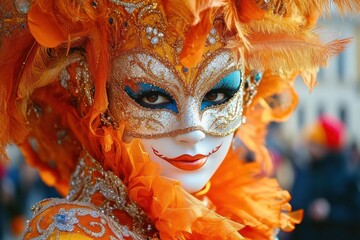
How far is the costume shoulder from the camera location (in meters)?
2.27

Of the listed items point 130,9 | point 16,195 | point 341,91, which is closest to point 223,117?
A: point 130,9

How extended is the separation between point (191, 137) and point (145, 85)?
194 mm

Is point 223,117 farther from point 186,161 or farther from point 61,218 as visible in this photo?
point 61,218

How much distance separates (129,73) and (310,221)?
358 cm

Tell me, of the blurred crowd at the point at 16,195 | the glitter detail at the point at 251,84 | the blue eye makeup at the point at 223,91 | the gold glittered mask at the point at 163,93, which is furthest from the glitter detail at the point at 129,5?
the blurred crowd at the point at 16,195

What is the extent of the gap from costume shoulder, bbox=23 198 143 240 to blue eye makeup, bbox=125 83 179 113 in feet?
1.08

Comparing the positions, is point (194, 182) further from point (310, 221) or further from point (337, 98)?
point (337, 98)

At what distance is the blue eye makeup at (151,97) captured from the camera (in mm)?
2416

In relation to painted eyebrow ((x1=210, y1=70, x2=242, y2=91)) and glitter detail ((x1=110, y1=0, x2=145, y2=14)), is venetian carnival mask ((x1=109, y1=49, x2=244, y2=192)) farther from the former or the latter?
glitter detail ((x1=110, y1=0, x2=145, y2=14))

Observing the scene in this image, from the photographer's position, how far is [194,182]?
2.52m

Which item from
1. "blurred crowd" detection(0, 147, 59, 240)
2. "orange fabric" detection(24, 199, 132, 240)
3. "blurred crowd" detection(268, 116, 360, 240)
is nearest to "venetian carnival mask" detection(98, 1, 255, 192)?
"orange fabric" detection(24, 199, 132, 240)

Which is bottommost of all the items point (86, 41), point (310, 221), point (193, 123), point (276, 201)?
point (310, 221)

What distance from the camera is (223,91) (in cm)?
250

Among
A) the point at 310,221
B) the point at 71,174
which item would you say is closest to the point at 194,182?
the point at 71,174
